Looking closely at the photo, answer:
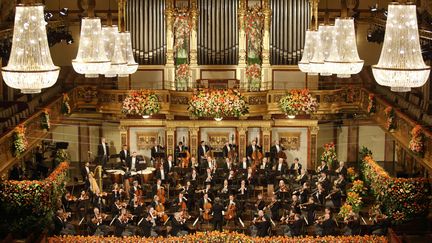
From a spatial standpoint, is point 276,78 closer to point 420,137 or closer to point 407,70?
point 420,137

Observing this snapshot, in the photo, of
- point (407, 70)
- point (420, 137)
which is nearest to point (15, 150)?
point (420, 137)

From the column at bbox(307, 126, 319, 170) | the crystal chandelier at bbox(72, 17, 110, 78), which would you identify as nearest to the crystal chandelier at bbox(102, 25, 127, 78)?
the crystal chandelier at bbox(72, 17, 110, 78)

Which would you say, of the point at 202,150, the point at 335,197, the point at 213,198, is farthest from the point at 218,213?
the point at 202,150

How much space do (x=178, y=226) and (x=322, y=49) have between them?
7.89 metres

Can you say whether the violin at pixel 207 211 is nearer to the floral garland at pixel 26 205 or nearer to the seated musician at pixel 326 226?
the seated musician at pixel 326 226

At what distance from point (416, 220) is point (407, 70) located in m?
13.0

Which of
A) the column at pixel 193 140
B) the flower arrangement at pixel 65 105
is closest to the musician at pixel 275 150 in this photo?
the column at pixel 193 140

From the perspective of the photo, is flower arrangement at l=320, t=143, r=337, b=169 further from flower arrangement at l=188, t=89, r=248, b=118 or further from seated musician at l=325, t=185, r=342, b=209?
seated musician at l=325, t=185, r=342, b=209

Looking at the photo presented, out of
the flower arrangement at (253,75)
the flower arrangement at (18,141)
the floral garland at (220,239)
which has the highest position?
the flower arrangement at (253,75)

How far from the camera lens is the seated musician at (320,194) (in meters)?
27.3

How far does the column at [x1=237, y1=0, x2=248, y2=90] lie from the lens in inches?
1259

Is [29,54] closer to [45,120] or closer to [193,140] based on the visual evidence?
[45,120]

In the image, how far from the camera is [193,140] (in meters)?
33.2

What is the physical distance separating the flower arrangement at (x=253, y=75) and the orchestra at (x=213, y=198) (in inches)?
84.5
